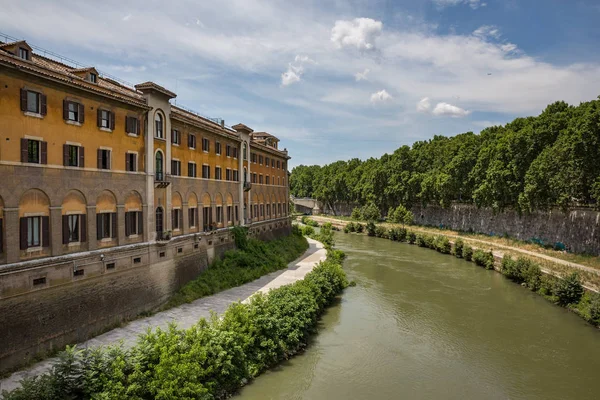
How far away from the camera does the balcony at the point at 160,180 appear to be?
2312 cm

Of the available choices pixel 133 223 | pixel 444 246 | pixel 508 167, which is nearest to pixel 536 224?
pixel 508 167

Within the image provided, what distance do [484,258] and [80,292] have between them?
121 feet

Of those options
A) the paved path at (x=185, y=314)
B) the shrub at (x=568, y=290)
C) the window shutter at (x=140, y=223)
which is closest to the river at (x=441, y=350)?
the shrub at (x=568, y=290)

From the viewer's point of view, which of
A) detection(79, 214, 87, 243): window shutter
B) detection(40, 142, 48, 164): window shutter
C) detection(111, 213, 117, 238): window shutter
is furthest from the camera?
detection(111, 213, 117, 238): window shutter

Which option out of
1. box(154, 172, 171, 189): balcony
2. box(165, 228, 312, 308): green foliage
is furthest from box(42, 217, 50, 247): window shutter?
box(165, 228, 312, 308): green foliage

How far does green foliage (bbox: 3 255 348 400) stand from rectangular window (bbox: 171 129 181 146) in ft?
37.2

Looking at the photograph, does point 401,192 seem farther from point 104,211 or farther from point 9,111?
point 9,111

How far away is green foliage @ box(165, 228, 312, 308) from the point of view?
25.1 metres

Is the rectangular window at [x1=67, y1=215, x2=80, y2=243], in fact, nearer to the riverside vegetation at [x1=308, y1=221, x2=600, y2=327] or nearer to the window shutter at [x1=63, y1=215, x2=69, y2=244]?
the window shutter at [x1=63, y1=215, x2=69, y2=244]

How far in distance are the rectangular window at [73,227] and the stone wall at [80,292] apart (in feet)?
2.76

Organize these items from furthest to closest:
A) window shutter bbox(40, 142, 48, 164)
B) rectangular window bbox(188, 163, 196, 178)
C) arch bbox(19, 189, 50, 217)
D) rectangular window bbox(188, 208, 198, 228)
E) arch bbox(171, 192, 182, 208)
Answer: rectangular window bbox(188, 208, 198, 228), rectangular window bbox(188, 163, 196, 178), arch bbox(171, 192, 182, 208), window shutter bbox(40, 142, 48, 164), arch bbox(19, 189, 50, 217)

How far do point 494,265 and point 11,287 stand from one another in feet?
128

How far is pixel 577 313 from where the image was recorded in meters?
26.0

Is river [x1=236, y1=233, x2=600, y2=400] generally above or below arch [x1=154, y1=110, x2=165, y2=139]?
below
